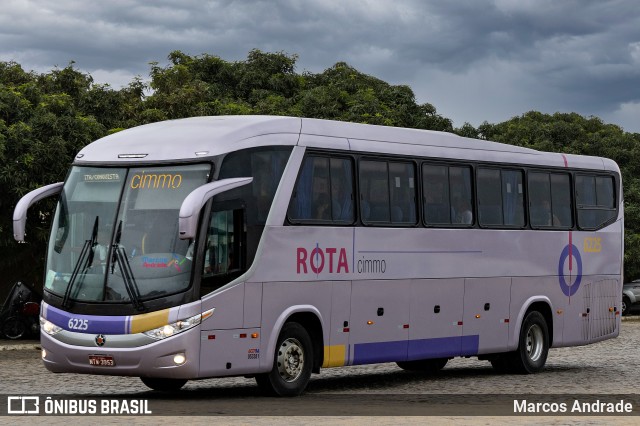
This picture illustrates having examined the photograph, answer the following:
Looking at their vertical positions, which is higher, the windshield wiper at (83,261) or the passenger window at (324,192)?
the passenger window at (324,192)

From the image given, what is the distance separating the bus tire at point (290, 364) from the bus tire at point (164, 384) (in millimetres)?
1540

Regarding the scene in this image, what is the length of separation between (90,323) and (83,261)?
2.75ft

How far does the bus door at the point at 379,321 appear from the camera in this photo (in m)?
19.3

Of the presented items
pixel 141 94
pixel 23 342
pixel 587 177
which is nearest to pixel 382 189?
pixel 587 177

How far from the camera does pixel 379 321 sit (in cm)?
1977

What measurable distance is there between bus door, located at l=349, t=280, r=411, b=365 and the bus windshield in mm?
3646

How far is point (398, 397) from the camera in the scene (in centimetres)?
1816

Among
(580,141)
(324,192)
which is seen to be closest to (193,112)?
(324,192)

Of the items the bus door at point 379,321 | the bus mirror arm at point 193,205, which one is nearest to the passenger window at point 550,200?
the bus door at point 379,321

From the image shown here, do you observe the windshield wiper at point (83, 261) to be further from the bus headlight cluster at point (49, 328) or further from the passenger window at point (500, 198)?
the passenger window at point (500, 198)

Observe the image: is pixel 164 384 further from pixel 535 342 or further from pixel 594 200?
pixel 594 200

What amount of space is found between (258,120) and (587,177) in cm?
962

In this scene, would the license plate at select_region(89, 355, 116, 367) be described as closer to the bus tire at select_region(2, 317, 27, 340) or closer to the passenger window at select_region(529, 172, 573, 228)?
the passenger window at select_region(529, 172, 573, 228)

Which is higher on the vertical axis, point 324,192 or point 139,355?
point 324,192
